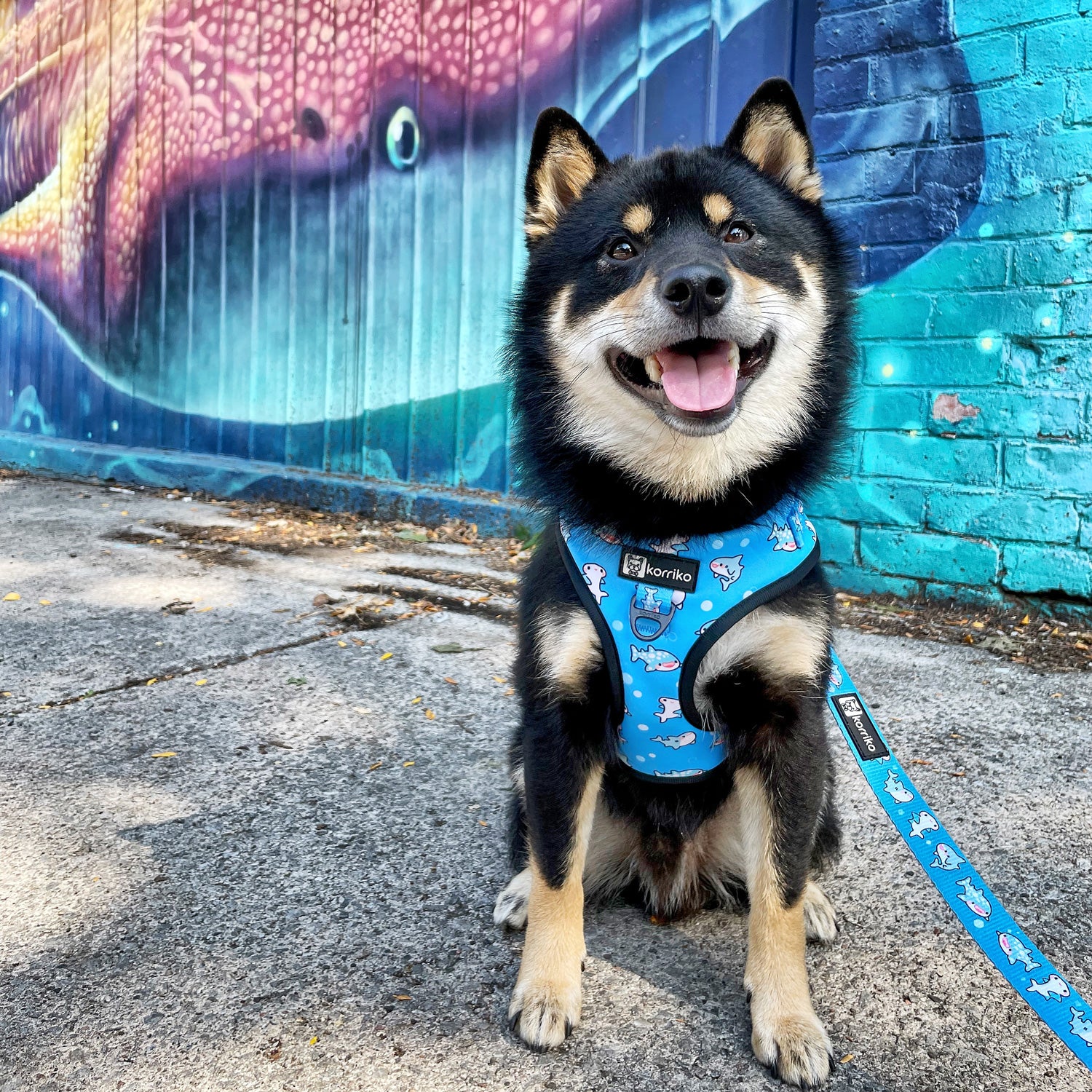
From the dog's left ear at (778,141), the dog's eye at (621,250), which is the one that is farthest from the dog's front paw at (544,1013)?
the dog's left ear at (778,141)

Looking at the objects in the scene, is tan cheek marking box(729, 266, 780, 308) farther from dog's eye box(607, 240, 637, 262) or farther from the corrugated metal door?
the corrugated metal door

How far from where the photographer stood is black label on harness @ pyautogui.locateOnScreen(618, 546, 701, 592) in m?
1.59

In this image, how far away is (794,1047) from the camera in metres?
1.44

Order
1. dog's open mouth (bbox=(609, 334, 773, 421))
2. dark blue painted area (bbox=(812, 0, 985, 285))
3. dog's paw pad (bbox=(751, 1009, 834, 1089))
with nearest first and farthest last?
dog's paw pad (bbox=(751, 1009, 834, 1089)), dog's open mouth (bbox=(609, 334, 773, 421)), dark blue painted area (bbox=(812, 0, 985, 285))

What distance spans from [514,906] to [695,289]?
1182 millimetres

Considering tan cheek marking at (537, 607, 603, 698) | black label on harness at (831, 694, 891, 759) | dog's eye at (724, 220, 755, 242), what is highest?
dog's eye at (724, 220, 755, 242)

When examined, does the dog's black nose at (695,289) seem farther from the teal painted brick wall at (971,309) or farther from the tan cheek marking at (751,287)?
the teal painted brick wall at (971,309)

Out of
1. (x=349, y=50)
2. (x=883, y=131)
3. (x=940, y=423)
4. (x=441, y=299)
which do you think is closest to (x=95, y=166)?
(x=349, y=50)

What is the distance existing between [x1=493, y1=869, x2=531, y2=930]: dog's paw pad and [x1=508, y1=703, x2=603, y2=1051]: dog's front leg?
0.17 metres

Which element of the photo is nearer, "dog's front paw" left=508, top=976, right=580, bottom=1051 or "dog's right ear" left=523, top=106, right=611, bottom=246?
"dog's front paw" left=508, top=976, right=580, bottom=1051

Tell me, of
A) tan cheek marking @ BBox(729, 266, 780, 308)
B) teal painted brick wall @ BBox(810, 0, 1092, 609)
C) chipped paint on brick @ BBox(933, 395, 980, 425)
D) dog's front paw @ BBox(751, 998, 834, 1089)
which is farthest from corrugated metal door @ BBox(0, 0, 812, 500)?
dog's front paw @ BBox(751, 998, 834, 1089)

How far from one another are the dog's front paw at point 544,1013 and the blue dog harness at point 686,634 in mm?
385

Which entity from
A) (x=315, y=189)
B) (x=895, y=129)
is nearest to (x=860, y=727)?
(x=895, y=129)

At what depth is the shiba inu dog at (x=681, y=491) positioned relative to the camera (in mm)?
1554
